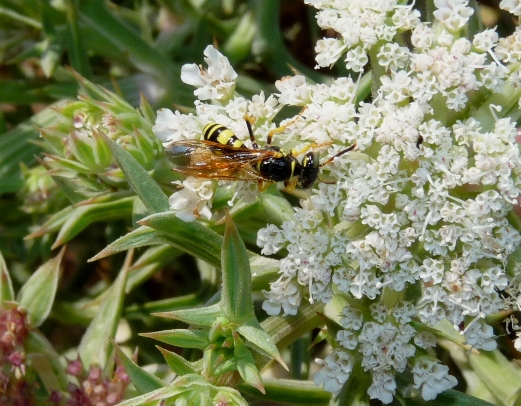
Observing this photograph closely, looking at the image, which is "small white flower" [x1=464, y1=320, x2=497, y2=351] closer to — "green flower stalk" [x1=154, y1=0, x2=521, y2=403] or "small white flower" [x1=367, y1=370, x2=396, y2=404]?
"green flower stalk" [x1=154, y1=0, x2=521, y2=403]

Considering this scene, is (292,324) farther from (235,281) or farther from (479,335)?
(479,335)

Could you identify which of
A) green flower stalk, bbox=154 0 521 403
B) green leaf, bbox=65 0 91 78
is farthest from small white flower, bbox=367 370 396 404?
green leaf, bbox=65 0 91 78

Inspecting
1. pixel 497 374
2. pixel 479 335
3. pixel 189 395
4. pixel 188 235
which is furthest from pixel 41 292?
pixel 497 374

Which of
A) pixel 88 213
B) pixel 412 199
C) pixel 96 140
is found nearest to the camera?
pixel 412 199

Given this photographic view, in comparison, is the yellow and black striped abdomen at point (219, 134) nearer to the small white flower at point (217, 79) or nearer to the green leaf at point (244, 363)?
the small white flower at point (217, 79)

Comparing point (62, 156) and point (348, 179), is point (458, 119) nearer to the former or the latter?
point (348, 179)

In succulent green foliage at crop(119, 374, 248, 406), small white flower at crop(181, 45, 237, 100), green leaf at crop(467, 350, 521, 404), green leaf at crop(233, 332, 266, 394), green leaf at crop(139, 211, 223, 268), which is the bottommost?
green leaf at crop(467, 350, 521, 404)

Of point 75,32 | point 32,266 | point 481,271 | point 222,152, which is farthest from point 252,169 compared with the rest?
point 32,266

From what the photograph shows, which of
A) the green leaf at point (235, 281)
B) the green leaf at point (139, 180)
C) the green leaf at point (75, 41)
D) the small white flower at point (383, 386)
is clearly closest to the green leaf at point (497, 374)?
the small white flower at point (383, 386)
